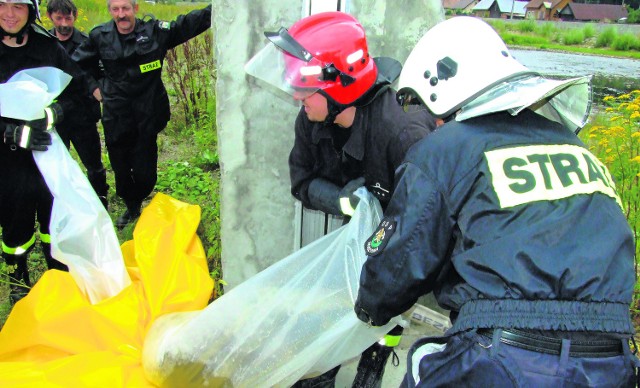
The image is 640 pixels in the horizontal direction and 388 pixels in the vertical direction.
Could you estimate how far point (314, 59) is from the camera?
1844 millimetres

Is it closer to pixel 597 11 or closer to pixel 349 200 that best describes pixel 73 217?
pixel 349 200

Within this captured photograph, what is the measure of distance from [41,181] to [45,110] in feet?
1.40

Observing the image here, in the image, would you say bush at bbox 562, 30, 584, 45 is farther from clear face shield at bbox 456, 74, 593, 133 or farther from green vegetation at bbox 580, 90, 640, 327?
clear face shield at bbox 456, 74, 593, 133

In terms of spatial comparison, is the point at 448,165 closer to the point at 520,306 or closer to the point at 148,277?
the point at 520,306

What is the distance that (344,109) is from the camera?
1.96 meters

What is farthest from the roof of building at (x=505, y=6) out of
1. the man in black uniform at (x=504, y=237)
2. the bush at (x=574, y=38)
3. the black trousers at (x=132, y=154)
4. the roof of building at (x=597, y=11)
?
the man in black uniform at (x=504, y=237)

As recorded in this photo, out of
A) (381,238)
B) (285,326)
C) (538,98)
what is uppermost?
(538,98)

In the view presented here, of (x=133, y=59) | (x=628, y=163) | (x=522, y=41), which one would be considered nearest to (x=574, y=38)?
(x=522, y=41)

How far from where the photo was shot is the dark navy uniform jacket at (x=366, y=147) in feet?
6.06

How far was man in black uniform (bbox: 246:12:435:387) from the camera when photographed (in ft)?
6.07

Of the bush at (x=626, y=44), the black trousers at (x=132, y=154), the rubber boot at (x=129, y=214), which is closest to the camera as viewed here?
the black trousers at (x=132, y=154)

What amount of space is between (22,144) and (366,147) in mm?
1658

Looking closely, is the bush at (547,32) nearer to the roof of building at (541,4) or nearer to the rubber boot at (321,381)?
the roof of building at (541,4)

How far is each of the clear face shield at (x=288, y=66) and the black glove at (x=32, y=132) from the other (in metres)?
1.18
